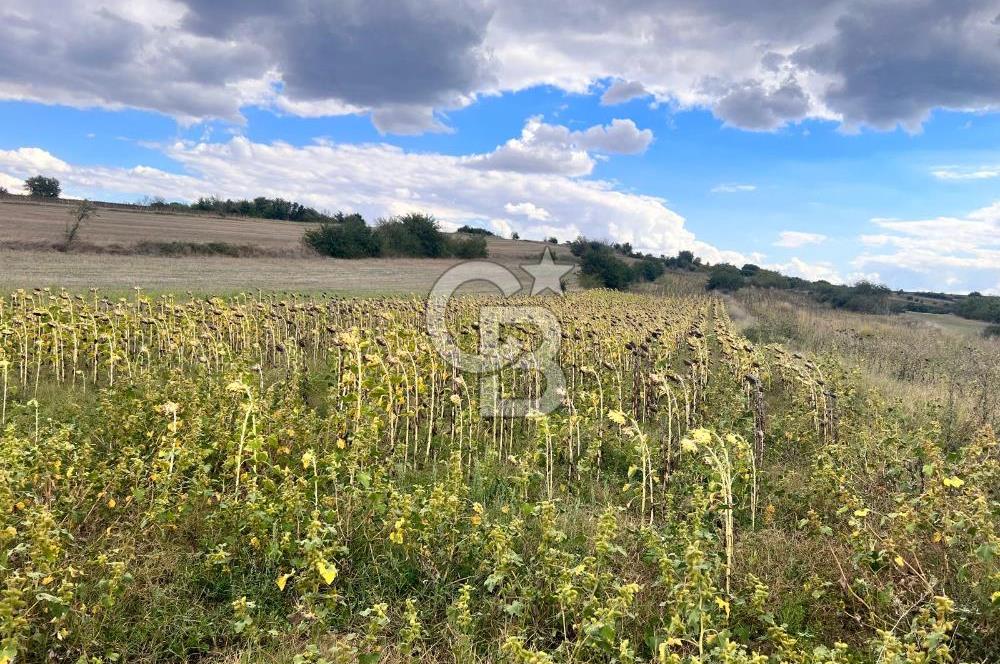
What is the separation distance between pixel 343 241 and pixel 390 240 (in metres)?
5.72

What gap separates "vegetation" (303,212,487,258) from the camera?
46156mm

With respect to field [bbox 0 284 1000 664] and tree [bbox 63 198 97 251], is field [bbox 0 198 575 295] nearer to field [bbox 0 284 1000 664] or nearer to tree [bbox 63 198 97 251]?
tree [bbox 63 198 97 251]

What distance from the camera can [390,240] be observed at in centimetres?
5141

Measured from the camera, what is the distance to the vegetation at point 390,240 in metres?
46.2

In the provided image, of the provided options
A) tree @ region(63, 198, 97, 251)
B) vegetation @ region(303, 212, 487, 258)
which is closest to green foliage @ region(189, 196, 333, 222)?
vegetation @ region(303, 212, 487, 258)

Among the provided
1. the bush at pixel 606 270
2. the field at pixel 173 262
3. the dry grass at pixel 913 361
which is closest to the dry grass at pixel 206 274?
the field at pixel 173 262

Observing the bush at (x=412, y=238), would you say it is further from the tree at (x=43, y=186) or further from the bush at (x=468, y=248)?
the tree at (x=43, y=186)

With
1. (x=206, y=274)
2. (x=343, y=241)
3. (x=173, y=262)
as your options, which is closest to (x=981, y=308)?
(x=343, y=241)

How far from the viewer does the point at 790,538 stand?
14.6 feet

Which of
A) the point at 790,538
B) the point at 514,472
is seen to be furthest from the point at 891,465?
the point at 514,472

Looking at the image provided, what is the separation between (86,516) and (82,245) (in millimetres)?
37617

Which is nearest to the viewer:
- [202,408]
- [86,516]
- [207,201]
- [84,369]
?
[86,516]

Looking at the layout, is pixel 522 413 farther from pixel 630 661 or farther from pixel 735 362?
pixel 630 661

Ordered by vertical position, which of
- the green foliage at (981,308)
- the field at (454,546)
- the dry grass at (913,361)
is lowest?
the field at (454,546)
